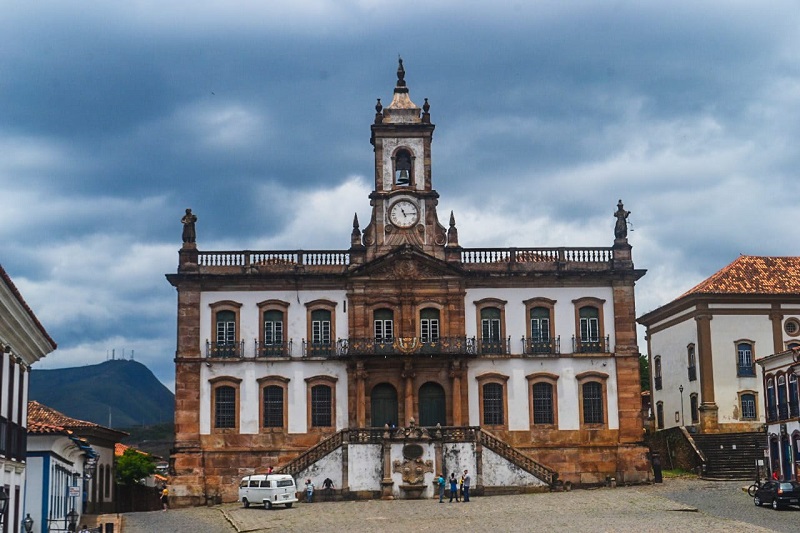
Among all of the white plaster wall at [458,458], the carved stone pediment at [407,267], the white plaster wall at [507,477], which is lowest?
Result: the white plaster wall at [507,477]

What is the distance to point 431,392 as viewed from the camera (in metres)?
52.9

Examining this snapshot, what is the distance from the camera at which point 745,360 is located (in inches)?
2239

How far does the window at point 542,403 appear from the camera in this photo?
2073 inches

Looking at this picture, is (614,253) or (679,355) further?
(679,355)

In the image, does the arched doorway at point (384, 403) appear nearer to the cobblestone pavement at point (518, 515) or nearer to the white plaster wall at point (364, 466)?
the white plaster wall at point (364, 466)

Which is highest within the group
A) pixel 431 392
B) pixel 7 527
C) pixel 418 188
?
pixel 418 188

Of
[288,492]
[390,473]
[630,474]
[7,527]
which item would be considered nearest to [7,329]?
[7,527]

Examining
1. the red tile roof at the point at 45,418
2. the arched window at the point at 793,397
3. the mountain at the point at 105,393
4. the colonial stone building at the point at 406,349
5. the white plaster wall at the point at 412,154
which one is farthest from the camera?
the mountain at the point at 105,393

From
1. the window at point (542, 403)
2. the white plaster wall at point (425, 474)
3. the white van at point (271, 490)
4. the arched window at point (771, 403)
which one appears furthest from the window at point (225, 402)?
the arched window at point (771, 403)

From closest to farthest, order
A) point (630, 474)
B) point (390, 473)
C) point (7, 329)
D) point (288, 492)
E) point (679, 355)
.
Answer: point (7, 329)
point (288, 492)
point (390, 473)
point (630, 474)
point (679, 355)

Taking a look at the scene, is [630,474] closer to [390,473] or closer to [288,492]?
[390,473]

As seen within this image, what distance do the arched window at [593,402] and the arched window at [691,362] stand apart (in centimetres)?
704

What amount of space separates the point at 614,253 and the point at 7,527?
1287 inches

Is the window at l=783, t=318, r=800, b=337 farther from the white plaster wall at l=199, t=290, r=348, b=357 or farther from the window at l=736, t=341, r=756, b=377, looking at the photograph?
the white plaster wall at l=199, t=290, r=348, b=357
